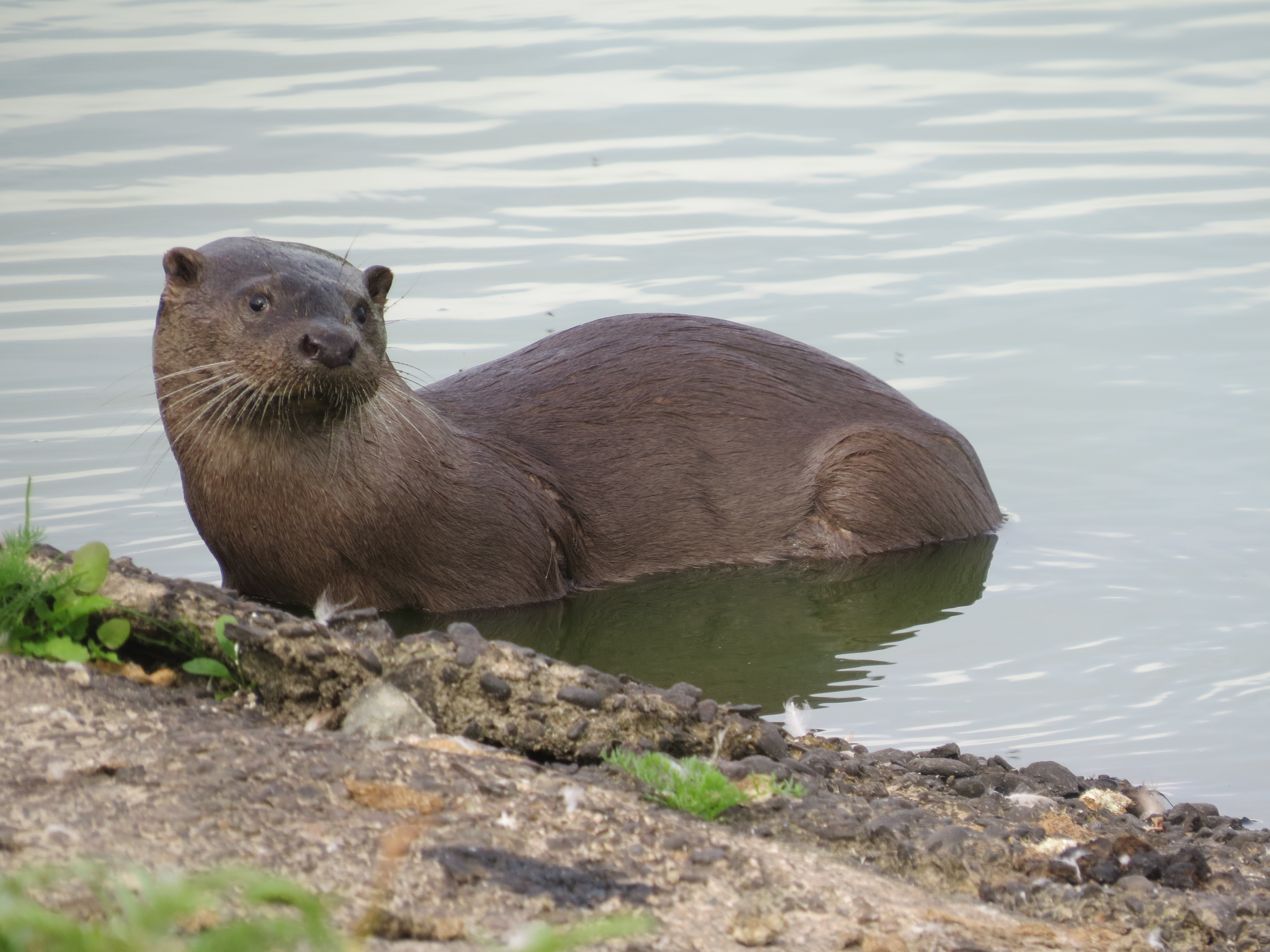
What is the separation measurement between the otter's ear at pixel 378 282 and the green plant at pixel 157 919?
3550 mm

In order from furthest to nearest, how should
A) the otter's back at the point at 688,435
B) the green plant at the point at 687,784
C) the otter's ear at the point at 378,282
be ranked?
1. the otter's back at the point at 688,435
2. the otter's ear at the point at 378,282
3. the green plant at the point at 687,784

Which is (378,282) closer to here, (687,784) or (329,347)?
(329,347)

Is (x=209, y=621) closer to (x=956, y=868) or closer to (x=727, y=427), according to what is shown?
(x=956, y=868)

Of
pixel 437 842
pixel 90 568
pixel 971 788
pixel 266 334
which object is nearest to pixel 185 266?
pixel 266 334

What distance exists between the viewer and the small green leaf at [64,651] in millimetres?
3949

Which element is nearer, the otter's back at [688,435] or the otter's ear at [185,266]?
the otter's ear at [185,266]

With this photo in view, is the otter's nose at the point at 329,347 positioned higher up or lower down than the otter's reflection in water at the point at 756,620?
higher up

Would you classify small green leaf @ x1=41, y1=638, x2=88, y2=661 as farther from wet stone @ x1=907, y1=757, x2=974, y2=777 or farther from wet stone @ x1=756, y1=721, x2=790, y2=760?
wet stone @ x1=907, y1=757, x2=974, y2=777

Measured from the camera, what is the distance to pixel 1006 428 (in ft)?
27.9

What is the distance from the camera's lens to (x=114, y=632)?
4.10 metres

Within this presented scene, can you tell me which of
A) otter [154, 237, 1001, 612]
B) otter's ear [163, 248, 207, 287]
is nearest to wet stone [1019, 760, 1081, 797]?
otter [154, 237, 1001, 612]

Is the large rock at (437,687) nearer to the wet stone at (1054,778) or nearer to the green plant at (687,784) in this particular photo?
the green plant at (687,784)

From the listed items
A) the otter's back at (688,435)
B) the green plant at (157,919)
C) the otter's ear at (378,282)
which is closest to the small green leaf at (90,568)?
the green plant at (157,919)

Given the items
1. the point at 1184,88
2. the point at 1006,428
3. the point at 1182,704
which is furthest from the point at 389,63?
the point at 1182,704
